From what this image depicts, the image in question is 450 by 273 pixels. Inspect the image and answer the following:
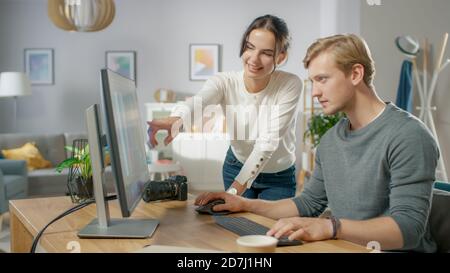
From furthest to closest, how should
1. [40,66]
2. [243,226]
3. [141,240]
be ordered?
1. [40,66]
2. [243,226]
3. [141,240]

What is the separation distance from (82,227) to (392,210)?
73 centimetres

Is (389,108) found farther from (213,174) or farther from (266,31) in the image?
(213,174)

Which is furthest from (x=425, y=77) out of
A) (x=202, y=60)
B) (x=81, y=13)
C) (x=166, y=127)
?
(x=166, y=127)

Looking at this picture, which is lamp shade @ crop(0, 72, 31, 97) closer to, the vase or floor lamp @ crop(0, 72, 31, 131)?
floor lamp @ crop(0, 72, 31, 131)

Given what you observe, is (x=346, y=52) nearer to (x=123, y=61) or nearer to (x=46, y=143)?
(x=46, y=143)

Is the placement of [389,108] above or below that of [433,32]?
below

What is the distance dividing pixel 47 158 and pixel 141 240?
15.3 feet

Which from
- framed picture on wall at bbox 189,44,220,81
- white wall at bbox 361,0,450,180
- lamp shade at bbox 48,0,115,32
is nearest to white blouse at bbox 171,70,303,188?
lamp shade at bbox 48,0,115,32

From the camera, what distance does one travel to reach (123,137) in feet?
3.77

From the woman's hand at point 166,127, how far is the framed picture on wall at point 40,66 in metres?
5.51

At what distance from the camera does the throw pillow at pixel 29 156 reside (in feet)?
16.9

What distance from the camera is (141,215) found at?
146 centimetres

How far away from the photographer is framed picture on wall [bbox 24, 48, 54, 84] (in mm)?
6699
